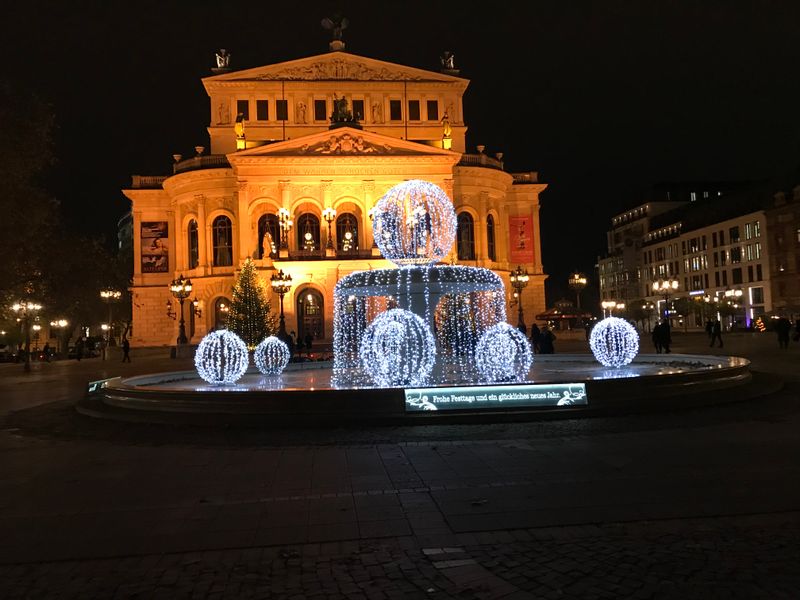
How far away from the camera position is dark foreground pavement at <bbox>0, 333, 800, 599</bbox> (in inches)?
183

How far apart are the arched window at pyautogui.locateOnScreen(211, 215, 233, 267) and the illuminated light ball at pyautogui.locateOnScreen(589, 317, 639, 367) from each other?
38.2m

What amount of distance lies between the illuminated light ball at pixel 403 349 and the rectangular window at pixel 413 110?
147 feet

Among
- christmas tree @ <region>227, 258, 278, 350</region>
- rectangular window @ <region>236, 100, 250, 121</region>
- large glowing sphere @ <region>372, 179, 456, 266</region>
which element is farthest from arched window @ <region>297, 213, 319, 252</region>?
large glowing sphere @ <region>372, 179, 456, 266</region>

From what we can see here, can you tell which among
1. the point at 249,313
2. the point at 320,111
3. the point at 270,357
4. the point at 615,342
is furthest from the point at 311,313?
the point at 615,342

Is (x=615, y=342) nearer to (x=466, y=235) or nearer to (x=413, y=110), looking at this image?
(x=466, y=235)

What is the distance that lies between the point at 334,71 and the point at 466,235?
16478mm

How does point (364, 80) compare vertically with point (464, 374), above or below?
above

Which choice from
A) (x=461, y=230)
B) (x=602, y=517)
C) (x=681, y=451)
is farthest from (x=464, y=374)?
(x=461, y=230)

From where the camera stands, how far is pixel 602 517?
5832 millimetres

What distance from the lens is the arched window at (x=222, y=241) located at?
52.0 meters

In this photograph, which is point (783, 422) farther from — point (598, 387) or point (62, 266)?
point (62, 266)

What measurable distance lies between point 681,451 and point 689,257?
272ft

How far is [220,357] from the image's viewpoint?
16.3 metres

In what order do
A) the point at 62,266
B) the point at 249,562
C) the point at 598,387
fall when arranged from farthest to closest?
the point at 62,266 < the point at 598,387 < the point at 249,562
